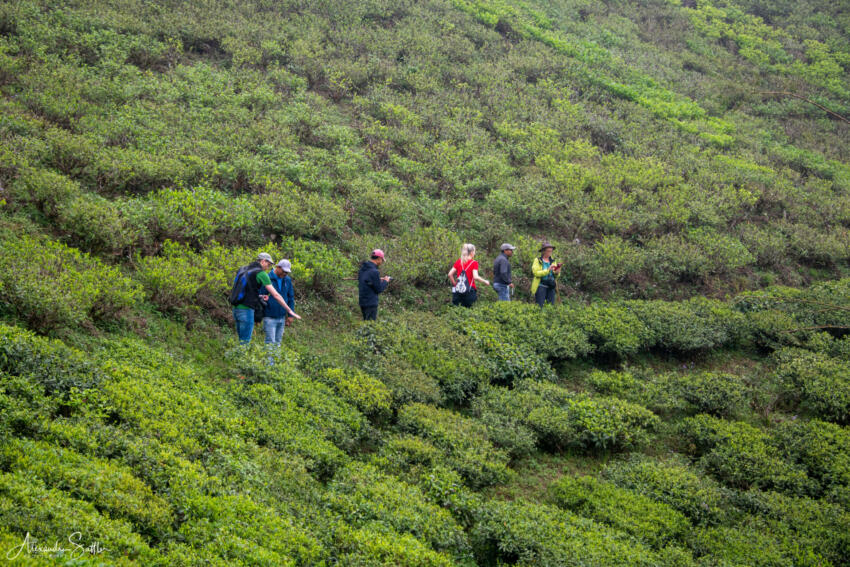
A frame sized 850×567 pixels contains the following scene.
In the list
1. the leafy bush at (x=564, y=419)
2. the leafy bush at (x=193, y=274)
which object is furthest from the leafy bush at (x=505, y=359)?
the leafy bush at (x=193, y=274)

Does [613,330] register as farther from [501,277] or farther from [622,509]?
[622,509]

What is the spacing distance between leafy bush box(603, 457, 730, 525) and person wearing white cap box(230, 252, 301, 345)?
4.91 meters

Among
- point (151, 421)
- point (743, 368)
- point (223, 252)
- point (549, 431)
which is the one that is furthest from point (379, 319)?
point (743, 368)

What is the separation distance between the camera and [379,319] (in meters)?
10.3

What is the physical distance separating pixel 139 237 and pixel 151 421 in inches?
183

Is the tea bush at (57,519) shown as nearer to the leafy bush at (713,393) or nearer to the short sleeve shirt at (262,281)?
the short sleeve shirt at (262,281)

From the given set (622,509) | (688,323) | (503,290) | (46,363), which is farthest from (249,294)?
(688,323)

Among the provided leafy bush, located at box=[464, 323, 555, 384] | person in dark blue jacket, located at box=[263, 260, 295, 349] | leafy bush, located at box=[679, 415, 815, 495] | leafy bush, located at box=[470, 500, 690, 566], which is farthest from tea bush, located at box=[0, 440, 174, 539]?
leafy bush, located at box=[679, 415, 815, 495]

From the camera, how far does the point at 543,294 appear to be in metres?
12.3

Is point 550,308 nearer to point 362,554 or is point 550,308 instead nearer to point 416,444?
point 416,444

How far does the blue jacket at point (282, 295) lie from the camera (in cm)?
847

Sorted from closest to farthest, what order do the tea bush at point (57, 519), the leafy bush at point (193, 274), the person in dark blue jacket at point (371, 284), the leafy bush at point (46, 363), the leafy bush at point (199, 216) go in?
the tea bush at point (57, 519), the leafy bush at point (46, 363), the leafy bush at point (193, 274), the leafy bush at point (199, 216), the person in dark blue jacket at point (371, 284)

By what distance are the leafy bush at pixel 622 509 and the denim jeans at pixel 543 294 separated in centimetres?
522

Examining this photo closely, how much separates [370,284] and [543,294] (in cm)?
421
